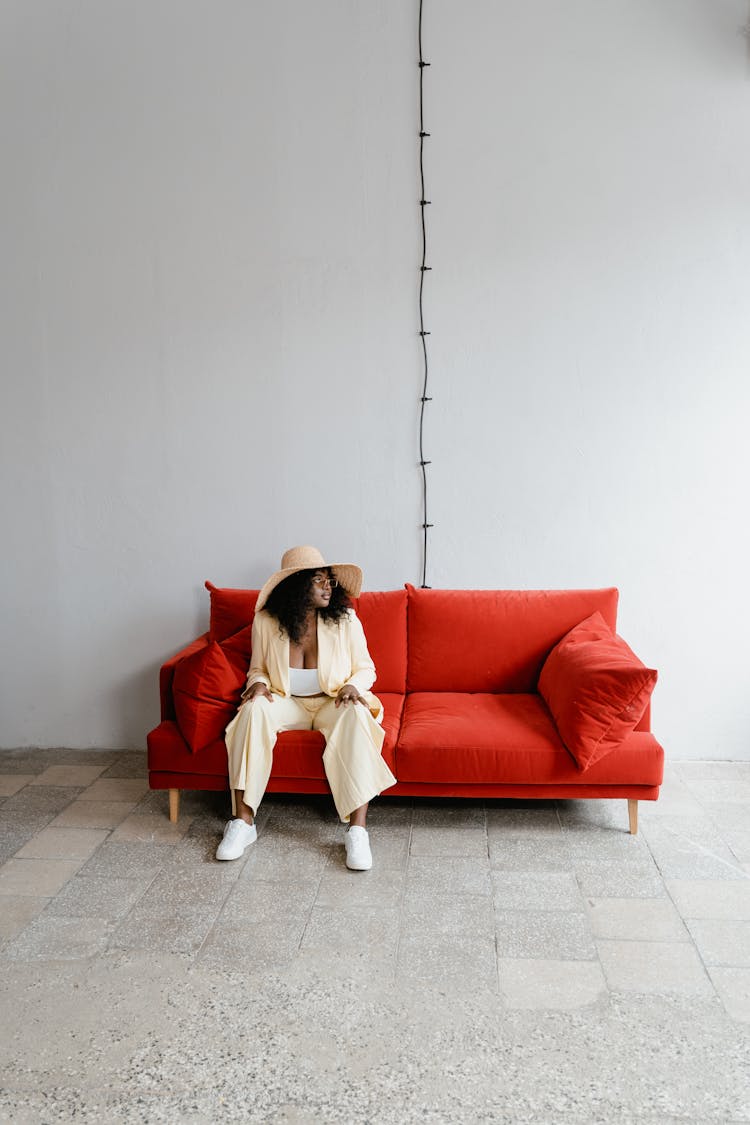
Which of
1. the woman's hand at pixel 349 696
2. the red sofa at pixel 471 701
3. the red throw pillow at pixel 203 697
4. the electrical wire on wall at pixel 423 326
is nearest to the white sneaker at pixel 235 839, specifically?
the red sofa at pixel 471 701

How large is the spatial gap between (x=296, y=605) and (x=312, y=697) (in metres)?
0.36

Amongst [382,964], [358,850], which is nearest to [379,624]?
[358,850]

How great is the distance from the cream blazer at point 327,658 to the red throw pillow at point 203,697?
0.11m

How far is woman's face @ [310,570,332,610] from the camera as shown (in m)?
3.48

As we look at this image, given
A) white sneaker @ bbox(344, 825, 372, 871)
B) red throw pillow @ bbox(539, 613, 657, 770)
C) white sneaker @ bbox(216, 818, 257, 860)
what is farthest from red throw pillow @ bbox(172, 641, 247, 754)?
red throw pillow @ bbox(539, 613, 657, 770)

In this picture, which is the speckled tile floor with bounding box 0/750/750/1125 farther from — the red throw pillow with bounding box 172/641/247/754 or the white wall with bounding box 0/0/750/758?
the white wall with bounding box 0/0/750/758

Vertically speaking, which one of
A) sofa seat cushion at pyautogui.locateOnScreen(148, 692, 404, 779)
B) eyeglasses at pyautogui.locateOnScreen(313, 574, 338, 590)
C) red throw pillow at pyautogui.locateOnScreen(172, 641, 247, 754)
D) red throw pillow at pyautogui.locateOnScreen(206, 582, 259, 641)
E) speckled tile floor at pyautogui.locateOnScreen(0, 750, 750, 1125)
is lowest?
speckled tile floor at pyautogui.locateOnScreen(0, 750, 750, 1125)

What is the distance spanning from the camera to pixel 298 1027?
2186 mm

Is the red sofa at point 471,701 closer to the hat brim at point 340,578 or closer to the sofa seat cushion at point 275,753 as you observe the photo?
the sofa seat cushion at point 275,753

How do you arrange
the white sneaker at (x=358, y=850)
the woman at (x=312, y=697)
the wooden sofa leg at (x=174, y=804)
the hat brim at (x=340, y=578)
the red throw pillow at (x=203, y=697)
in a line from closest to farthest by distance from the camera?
1. the white sneaker at (x=358, y=850)
2. the woman at (x=312, y=697)
3. the red throw pillow at (x=203, y=697)
4. the wooden sofa leg at (x=174, y=804)
5. the hat brim at (x=340, y=578)

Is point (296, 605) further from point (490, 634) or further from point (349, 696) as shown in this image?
point (490, 634)

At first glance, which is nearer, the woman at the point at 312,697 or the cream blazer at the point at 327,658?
the woman at the point at 312,697

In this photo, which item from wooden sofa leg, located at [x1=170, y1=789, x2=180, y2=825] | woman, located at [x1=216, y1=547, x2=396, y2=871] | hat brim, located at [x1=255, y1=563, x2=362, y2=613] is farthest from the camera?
hat brim, located at [x1=255, y1=563, x2=362, y2=613]

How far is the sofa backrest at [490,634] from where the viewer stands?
375 cm
